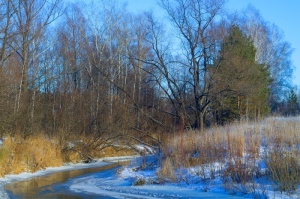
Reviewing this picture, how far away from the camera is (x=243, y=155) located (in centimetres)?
1462

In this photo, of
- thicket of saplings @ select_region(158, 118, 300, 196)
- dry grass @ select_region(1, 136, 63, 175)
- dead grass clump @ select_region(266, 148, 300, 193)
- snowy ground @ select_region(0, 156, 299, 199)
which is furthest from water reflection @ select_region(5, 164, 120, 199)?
dead grass clump @ select_region(266, 148, 300, 193)

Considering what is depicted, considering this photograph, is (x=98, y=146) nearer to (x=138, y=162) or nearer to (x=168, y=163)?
(x=138, y=162)

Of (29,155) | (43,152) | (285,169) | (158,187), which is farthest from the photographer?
(43,152)

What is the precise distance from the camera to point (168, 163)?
16.2 metres

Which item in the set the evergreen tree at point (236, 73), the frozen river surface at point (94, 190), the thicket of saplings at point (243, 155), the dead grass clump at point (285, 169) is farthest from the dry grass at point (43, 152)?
the dead grass clump at point (285, 169)

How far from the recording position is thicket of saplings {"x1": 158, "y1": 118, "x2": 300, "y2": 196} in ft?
39.4

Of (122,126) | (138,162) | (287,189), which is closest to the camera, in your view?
(287,189)

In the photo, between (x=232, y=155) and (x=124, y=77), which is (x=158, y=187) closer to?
(x=232, y=155)

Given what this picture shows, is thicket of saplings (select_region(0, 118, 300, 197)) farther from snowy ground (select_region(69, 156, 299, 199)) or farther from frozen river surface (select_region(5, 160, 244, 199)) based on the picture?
frozen river surface (select_region(5, 160, 244, 199))

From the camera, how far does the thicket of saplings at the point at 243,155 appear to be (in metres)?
12.0

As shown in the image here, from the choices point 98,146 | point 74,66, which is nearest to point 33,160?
point 98,146

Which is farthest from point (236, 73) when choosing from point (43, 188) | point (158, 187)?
point (43, 188)

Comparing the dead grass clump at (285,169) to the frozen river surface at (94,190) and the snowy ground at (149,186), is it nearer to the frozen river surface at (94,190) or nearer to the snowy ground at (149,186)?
the snowy ground at (149,186)

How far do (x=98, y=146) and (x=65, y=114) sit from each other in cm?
376
